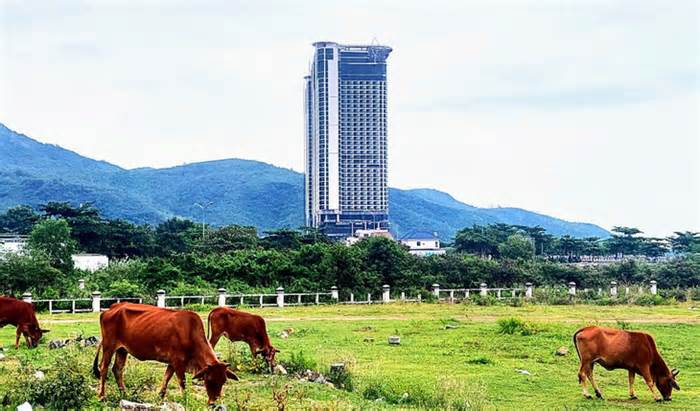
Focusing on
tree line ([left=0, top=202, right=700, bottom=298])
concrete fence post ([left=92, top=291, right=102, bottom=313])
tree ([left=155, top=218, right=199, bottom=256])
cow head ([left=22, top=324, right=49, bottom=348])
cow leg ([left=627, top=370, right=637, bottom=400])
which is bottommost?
cow leg ([left=627, top=370, right=637, bottom=400])

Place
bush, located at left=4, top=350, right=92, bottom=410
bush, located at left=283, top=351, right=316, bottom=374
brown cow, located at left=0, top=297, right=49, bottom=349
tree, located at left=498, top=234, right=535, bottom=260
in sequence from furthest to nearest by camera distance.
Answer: tree, located at left=498, top=234, right=535, bottom=260, brown cow, located at left=0, top=297, right=49, bottom=349, bush, located at left=283, top=351, right=316, bottom=374, bush, located at left=4, top=350, right=92, bottom=410

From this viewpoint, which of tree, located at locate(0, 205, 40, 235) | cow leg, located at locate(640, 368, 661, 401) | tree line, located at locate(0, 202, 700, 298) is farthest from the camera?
tree, located at locate(0, 205, 40, 235)

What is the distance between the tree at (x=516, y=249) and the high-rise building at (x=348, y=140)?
69891mm

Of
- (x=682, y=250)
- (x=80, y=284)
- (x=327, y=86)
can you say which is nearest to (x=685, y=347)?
(x=80, y=284)

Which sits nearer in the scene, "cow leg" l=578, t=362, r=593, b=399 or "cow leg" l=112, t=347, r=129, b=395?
"cow leg" l=112, t=347, r=129, b=395

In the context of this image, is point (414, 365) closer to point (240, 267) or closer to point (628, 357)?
point (628, 357)

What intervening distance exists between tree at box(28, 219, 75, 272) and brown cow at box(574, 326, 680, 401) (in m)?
36.7

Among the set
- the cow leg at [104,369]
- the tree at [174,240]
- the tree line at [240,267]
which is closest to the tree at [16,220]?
the tree line at [240,267]

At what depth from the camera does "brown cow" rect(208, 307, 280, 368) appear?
1858 cm

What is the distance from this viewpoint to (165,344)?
13547mm

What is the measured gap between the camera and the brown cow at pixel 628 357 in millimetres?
16594

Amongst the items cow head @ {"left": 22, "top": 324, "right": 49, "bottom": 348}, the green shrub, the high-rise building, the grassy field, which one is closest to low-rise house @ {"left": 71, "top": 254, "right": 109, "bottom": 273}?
the grassy field

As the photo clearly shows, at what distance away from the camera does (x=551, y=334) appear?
2695cm

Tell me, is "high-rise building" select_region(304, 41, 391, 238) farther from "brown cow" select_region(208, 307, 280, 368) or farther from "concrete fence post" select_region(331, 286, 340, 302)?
"brown cow" select_region(208, 307, 280, 368)
